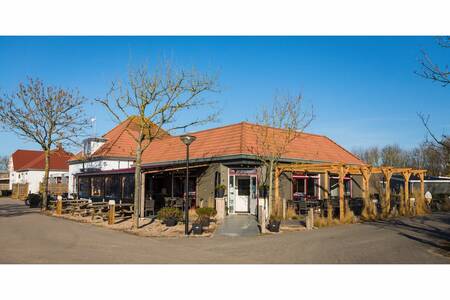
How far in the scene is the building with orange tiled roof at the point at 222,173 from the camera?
1991 centimetres

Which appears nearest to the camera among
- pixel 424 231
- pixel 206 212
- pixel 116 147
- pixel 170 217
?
pixel 424 231

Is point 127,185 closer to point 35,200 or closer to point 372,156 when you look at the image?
point 35,200

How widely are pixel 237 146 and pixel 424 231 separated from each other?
9.68m

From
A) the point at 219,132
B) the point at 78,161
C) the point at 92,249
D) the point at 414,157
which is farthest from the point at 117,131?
the point at 414,157

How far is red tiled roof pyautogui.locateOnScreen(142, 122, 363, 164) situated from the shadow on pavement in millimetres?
6351

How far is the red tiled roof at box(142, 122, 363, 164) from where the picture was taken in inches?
817

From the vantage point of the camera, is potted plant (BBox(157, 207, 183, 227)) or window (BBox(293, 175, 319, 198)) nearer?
potted plant (BBox(157, 207, 183, 227))

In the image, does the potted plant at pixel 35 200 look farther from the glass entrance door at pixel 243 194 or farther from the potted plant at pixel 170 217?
the glass entrance door at pixel 243 194

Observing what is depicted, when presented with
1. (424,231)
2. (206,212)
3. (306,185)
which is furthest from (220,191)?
(424,231)

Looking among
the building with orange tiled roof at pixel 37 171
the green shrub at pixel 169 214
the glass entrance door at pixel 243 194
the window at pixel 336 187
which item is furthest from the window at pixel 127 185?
the building with orange tiled roof at pixel 37 171

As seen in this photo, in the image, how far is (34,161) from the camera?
2048 inches

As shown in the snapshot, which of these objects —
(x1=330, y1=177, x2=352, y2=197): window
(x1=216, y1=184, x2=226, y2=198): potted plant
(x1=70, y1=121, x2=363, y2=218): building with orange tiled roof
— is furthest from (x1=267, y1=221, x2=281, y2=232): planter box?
(x1=330, y1=177, x2=352, y2=197): window

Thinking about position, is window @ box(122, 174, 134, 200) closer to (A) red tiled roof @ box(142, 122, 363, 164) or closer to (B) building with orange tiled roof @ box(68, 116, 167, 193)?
(A) red tiled roof @ box(142, 122, 363, 164)

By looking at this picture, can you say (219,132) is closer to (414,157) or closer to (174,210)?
(174,210)
